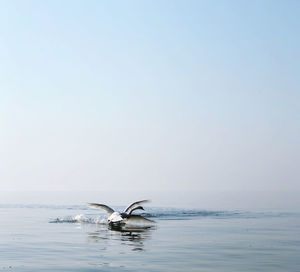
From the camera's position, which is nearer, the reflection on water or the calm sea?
the calm sea

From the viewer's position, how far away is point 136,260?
26.7 m

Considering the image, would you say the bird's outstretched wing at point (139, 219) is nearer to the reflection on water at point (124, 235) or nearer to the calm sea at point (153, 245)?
the calm sea at point (153, 245)

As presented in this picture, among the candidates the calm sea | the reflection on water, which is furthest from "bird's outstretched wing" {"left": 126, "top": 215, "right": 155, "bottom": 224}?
the reflection on water

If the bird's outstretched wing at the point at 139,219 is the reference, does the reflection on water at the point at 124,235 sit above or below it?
below

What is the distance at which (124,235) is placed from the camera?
3884cm

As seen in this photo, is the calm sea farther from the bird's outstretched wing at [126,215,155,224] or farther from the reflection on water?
the bird's outstretched wing at [126,215,155,224]

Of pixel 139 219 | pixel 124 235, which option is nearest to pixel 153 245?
pixel 124 235

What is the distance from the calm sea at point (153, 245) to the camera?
84.1ft

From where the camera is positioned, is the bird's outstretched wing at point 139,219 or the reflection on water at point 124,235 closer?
the reflection on water at point 124,235

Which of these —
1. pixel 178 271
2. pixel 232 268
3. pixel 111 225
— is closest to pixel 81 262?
pixel 178 271

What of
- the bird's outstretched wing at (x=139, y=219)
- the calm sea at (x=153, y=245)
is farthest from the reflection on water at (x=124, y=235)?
the bird's outstretched wing at (x=139, y=219)

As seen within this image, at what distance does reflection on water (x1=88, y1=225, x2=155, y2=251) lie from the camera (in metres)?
33.8

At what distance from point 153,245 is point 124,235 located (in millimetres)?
6649

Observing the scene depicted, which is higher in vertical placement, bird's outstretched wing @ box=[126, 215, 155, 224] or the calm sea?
bird's outstretched wing @ box=[126, 215, 155, 224]
